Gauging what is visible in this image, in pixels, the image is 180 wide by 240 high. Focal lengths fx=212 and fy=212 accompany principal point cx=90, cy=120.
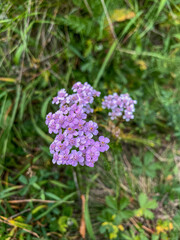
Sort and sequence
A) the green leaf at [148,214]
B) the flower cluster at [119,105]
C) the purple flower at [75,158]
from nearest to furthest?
the purple flower at [75,158] → the flower cluster at [119,105] → the green leaf at [148,214]

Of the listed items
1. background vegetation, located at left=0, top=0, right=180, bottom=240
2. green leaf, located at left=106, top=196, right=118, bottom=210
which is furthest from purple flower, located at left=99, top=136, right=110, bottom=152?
green leaf, located at left=106, top=196, right=118, bottom=210

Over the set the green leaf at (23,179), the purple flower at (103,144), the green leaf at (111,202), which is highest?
→ the purple flower at (103,144)

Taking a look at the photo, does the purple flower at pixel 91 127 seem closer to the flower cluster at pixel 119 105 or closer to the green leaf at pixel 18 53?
the flower cluster at pixel 119 105

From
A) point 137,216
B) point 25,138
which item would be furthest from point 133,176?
point 25,138

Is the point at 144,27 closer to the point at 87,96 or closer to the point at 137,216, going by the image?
the point at 87,96

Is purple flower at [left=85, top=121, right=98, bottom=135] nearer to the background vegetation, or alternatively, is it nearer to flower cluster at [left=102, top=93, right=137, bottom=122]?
flower cluster at [left=102, top=93, right=137, bottom=122]

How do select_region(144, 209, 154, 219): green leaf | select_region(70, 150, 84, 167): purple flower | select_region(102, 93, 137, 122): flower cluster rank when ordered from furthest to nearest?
select_region(144, 209, 154, 219): green leaf < select_region(102, 93, 137, 122): flower cluster < select_region(70, 150, 84, 167): purple flower

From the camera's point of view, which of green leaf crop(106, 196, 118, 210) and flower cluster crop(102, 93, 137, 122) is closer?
flower cluster crop(102, 93, 137, 122)

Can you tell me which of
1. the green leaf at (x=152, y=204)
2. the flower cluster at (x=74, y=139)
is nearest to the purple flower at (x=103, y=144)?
the flower cluster at (x=74, y=139)

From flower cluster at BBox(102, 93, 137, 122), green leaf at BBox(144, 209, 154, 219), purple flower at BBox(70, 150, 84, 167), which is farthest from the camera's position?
green leaf at BBox(144, 209, 154, 219)
